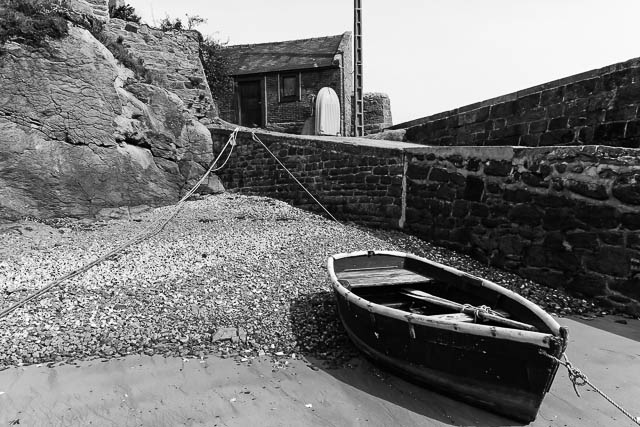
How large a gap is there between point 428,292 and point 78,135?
25.8ft

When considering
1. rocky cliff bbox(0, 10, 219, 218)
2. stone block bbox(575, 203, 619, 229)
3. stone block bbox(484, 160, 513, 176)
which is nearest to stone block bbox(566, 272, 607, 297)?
stone block bbox(575, 203, 619, 229)

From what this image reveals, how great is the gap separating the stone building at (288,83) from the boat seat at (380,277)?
13.7 meters

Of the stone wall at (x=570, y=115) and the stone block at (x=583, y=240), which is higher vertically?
the stone wall at (x=570, y=115)

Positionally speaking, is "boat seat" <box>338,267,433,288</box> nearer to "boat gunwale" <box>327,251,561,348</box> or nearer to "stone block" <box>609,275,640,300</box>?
"boat gunwale" <box>327,251,561,348</box>

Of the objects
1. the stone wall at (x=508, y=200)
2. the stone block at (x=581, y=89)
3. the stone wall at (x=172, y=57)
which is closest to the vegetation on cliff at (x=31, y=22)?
the stone wall at (x=172, y=57)

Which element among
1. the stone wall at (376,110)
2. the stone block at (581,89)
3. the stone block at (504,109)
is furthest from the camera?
the stone wall at (376,110)

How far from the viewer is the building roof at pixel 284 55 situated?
738 inches

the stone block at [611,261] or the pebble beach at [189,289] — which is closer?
the pebble beach at [189,289]

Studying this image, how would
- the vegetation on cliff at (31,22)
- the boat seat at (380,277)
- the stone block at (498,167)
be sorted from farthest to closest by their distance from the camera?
the vegetation on cliff at (31,22), the stone block at (498,167), the boat seat at (380,277)

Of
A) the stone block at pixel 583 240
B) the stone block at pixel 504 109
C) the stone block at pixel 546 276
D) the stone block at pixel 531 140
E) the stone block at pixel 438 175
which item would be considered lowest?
the stone block at pixel 546 276

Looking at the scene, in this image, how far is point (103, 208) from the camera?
365 inches

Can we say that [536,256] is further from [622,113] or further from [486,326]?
[486,326]

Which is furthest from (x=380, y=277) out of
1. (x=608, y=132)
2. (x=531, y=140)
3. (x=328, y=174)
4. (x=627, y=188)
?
(x=531, y=140)

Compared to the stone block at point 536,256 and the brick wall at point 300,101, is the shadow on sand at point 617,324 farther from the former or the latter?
the brick wall at point 300,101
